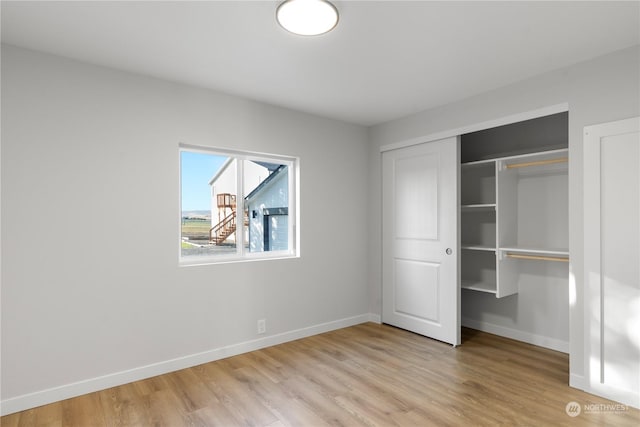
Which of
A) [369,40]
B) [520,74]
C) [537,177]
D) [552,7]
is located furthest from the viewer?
[537,177]

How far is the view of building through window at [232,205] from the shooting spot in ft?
11.1

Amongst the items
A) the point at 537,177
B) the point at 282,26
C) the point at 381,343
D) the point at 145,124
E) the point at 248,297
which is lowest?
the point at 381,343

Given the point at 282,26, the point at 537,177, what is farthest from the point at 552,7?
the point at 537,177

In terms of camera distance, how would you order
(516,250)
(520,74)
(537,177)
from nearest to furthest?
(520,74), (516,250), (537,177)

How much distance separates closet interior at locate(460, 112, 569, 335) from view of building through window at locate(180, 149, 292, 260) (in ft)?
6.86

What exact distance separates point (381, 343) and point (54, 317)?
9.45ft

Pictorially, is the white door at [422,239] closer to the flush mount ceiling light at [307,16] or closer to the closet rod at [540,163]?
the closet rod at [540,163]

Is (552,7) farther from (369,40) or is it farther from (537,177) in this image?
(537,177)

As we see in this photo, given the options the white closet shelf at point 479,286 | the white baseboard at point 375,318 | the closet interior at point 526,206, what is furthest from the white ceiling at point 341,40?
the white baseboard at point 375,318

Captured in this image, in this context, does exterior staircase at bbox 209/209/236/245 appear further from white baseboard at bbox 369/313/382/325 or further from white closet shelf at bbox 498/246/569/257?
white closet shelf at bbox 498/246/569/257

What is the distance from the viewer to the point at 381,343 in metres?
3.77

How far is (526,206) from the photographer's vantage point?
3.81 m

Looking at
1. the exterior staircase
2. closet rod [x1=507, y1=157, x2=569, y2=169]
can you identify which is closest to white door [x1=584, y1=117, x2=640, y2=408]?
closet rod [x1=507, y1=157, x2=569, y2=169]

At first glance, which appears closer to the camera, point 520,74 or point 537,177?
point 520,74
